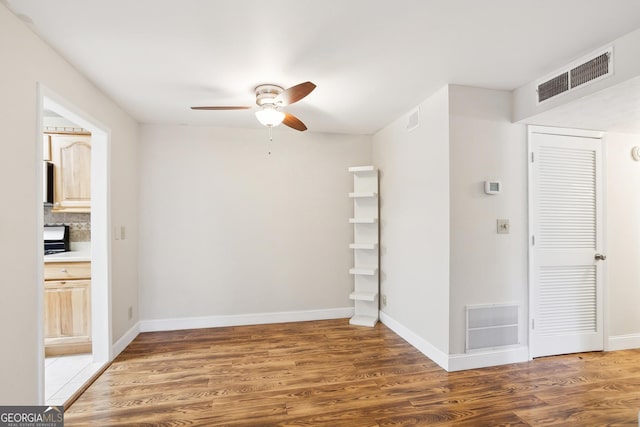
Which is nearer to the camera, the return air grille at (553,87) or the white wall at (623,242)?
the return air grille at (553,87)

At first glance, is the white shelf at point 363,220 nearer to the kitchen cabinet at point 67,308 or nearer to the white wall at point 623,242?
the white wall at point 623,242

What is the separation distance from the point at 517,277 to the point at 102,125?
13.7 ft

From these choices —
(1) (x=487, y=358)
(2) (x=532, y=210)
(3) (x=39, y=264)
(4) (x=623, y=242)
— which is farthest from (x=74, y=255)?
(4) (x=623, y=242)

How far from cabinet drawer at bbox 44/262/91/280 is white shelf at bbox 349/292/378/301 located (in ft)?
9.89

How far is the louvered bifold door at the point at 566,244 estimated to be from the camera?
2861mm

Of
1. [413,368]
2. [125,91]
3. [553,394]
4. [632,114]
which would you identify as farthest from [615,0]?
[125,91]

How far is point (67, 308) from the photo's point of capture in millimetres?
2969

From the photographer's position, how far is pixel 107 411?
2117 mm

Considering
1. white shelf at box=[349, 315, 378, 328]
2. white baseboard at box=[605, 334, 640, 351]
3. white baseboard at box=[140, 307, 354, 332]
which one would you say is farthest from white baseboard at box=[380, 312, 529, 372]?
white baseboard at box=[140, 307, 354, 332]

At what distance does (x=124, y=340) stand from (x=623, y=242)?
5448 mm

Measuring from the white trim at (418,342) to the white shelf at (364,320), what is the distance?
0.15m

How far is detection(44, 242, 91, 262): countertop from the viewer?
2947 mm

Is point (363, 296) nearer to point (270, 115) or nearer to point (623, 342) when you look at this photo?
point (270, 115)

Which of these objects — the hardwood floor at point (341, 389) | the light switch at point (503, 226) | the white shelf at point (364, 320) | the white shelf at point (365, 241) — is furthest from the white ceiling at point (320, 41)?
the white shelf at point (364, 320)
